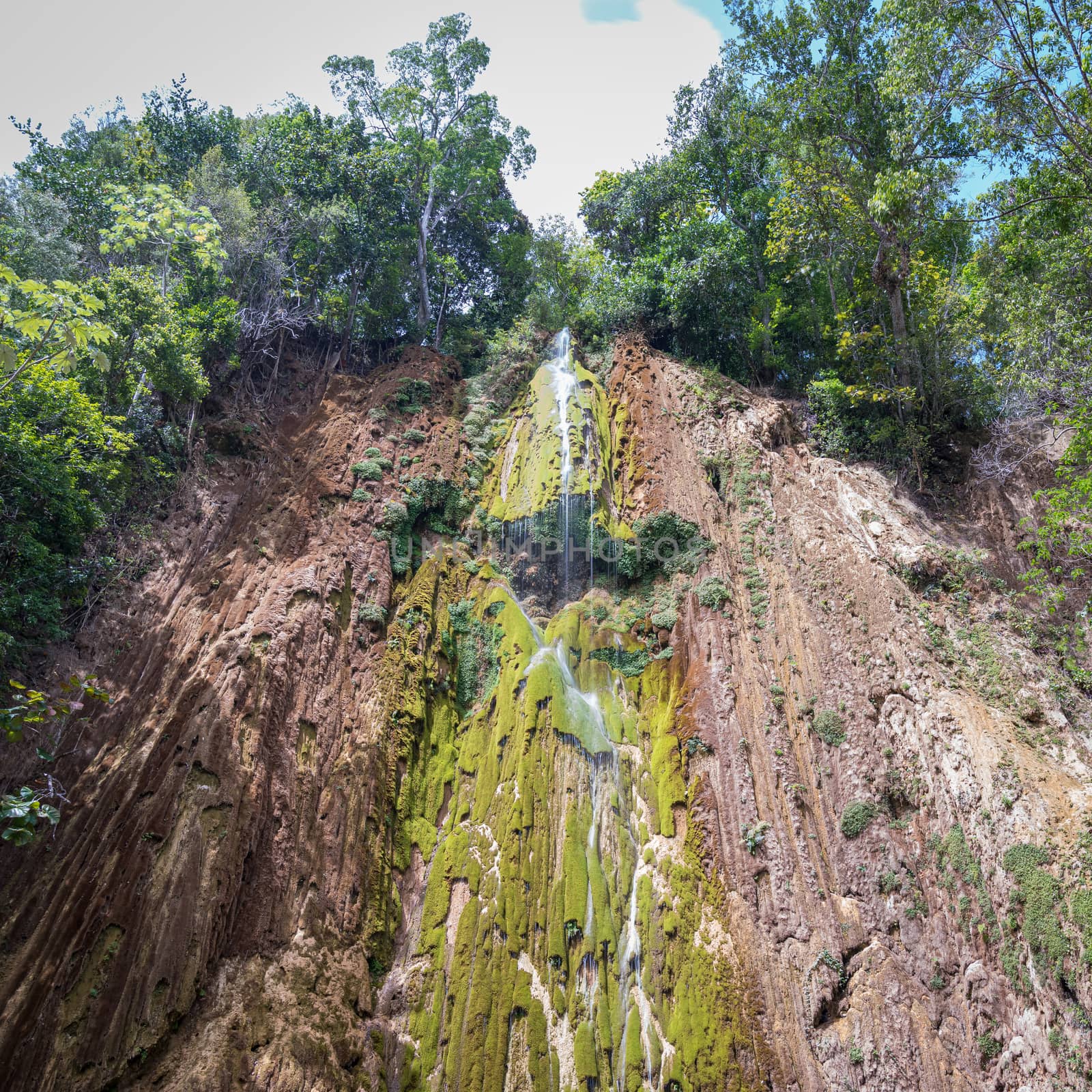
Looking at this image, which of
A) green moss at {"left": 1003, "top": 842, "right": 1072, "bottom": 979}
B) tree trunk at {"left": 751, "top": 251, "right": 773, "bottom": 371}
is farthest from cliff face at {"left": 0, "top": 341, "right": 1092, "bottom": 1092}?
tree trunk at {"left": 751, "top": 251, "right": 773, "bottom": 371}

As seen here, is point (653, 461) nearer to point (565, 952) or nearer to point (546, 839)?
point (546, 839)

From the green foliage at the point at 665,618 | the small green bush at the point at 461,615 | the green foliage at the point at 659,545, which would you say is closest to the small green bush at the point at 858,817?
the green foliage at the point at 665,618

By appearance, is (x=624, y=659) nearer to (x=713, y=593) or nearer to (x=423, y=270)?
(x=713, y=593)

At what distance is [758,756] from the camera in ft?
46.6

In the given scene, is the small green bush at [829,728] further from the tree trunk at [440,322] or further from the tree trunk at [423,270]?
the tree trunk at [423,270]

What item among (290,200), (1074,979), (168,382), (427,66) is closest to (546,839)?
(1074,979)

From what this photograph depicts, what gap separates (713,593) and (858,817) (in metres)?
5.80

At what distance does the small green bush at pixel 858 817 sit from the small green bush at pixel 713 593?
521 centimetres

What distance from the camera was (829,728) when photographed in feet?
46.6

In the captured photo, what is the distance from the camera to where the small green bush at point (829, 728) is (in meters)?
14.1

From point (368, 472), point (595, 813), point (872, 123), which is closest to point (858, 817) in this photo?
point (595, 813)

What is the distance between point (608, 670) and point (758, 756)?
4.17 m

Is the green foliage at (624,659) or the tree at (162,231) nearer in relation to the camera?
the tree at (162,231)

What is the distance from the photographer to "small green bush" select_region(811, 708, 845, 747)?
14055 millimetres
